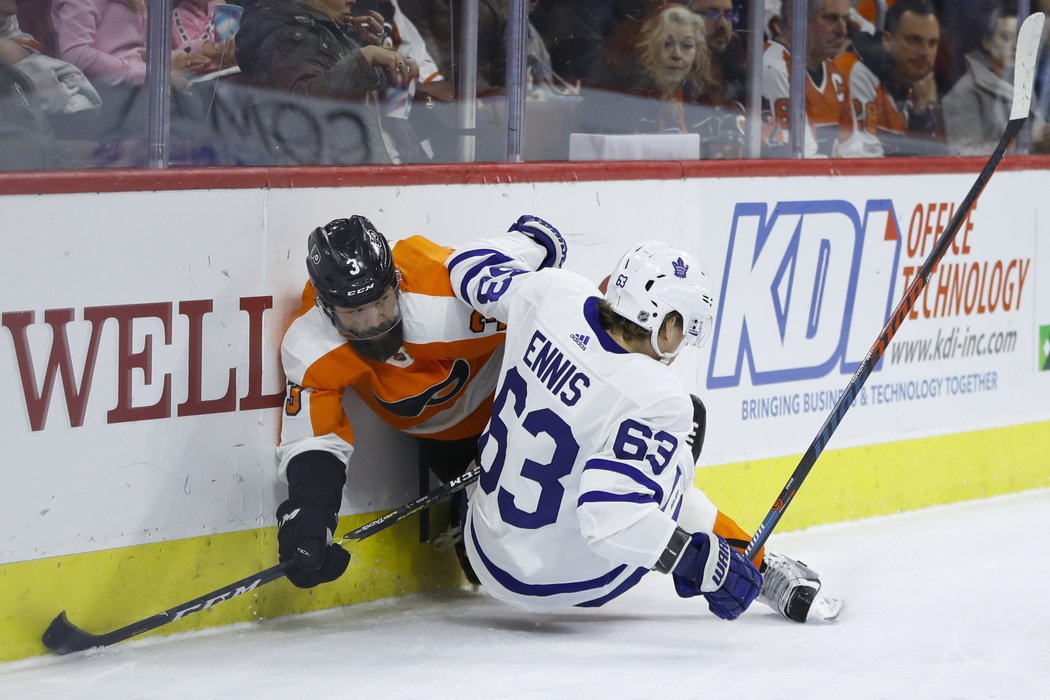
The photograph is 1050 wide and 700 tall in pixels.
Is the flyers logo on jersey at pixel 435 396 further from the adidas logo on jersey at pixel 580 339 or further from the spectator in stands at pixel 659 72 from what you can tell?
the spectator in stands at pixel 659 72

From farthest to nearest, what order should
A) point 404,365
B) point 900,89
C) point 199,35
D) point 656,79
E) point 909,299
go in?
point 900,89
point 656,79
point 909,299
point 404,365
point 199,35

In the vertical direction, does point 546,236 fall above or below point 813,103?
below

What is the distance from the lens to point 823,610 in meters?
3.46

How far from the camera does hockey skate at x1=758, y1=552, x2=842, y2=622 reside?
3424 mm

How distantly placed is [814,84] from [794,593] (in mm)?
1756

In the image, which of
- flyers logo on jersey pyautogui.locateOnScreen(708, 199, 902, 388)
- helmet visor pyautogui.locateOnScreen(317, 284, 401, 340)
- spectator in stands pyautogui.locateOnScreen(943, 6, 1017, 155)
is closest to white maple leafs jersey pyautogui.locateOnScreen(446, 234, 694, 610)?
helmet visor pyautogui.locateOnScreen(317, 284, 401, 340)

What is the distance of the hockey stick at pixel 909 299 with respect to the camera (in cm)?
345

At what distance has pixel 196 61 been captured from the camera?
317 centimetres

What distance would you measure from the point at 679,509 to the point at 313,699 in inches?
36.7

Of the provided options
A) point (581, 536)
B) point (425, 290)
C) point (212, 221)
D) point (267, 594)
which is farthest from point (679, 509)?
point (212, 221)

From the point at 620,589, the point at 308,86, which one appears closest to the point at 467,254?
the point at 308,86

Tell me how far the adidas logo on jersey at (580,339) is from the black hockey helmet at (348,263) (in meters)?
0.42

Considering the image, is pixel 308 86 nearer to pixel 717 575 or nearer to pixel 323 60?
pixel 323 60

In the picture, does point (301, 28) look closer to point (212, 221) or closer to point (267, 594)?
point (212, 221)
